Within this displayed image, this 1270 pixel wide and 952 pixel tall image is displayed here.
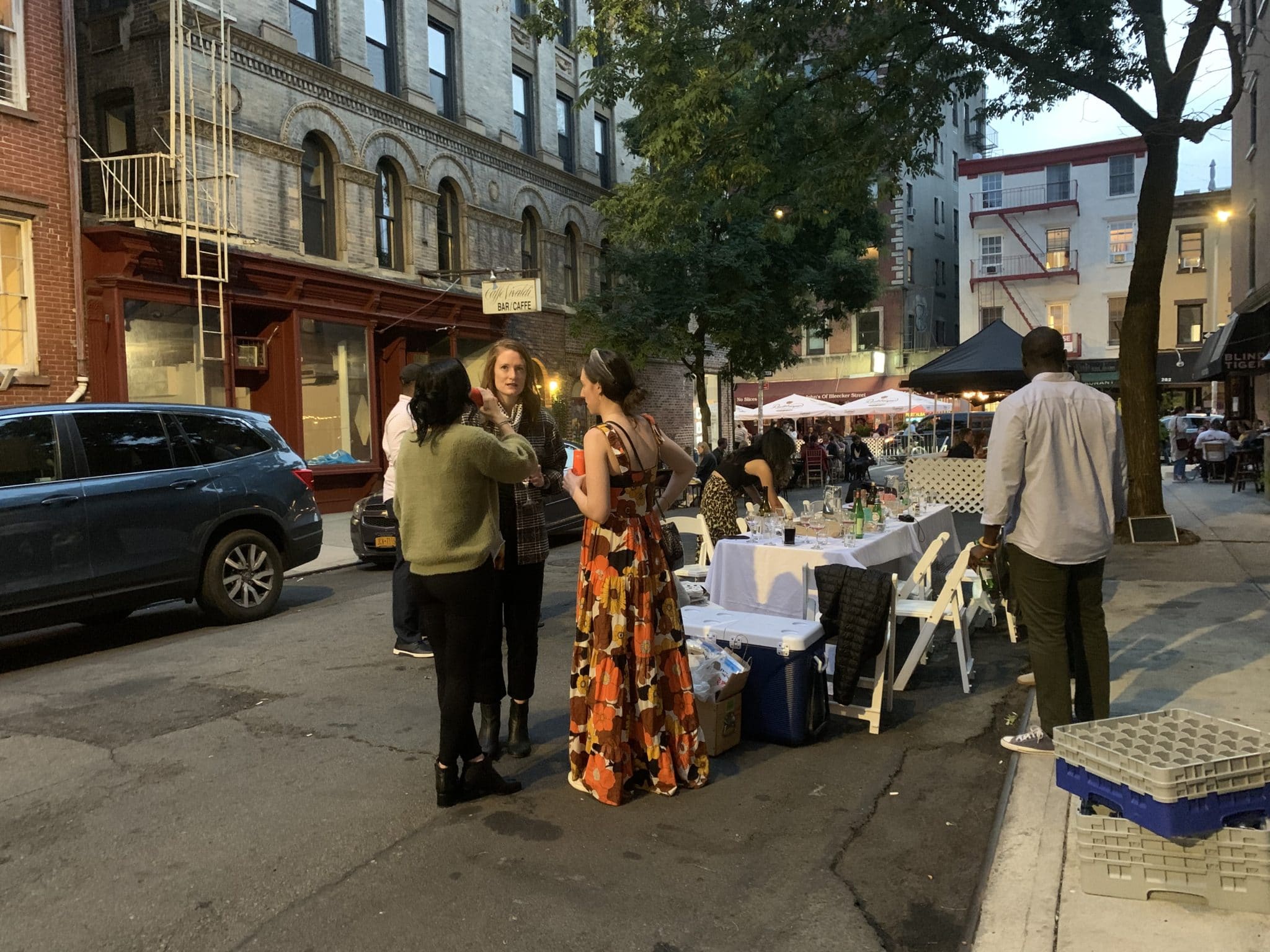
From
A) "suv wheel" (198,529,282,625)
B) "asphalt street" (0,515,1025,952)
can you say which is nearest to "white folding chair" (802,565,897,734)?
"asphalt street" (0,515,1025,952)

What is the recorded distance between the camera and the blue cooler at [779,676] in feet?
15.6

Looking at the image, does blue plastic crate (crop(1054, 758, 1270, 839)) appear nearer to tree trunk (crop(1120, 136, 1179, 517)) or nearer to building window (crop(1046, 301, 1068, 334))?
tree trunk (crop(1120, 136, 1179, 517))

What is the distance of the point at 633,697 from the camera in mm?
4137

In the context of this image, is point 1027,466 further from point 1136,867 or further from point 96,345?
point 96,345

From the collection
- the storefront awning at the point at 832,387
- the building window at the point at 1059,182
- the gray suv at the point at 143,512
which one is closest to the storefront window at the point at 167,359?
the gray suv at the point at 143,512

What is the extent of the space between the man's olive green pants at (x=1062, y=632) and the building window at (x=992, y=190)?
4297 cm

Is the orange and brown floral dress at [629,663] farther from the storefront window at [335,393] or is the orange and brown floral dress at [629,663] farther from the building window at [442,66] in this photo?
the building window at [442,66]

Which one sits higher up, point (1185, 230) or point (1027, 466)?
point (1185, 230)

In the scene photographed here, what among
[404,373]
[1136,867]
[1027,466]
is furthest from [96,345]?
[1136,867]

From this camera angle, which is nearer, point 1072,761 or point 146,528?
point 1072,761

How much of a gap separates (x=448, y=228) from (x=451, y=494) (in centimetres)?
1841

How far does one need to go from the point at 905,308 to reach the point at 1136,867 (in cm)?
4740

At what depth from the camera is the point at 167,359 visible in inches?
603

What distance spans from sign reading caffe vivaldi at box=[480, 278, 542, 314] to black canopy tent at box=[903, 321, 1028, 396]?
7381mm
